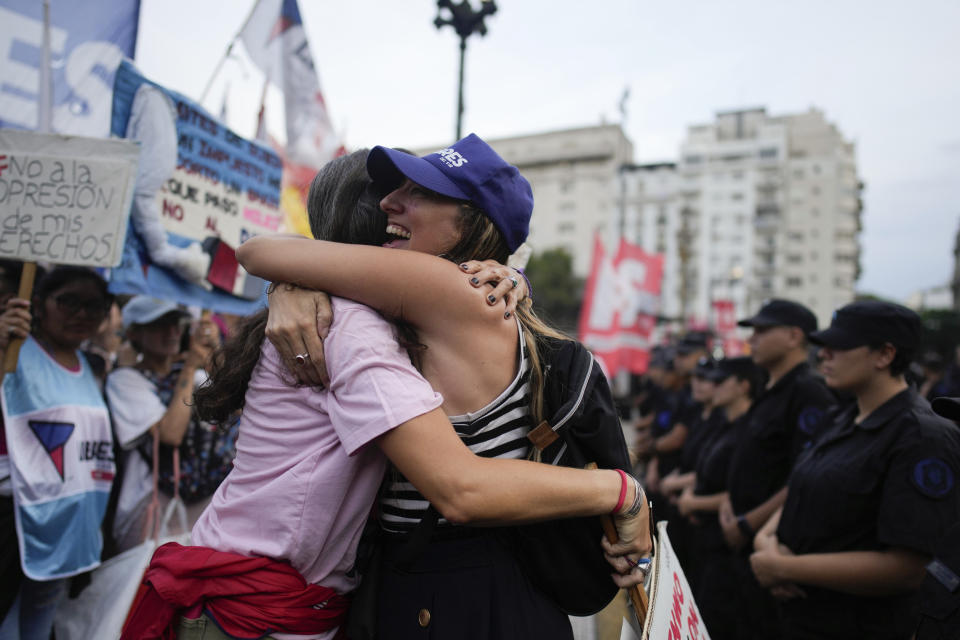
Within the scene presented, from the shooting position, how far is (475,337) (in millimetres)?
1632

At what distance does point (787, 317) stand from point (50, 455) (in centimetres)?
466

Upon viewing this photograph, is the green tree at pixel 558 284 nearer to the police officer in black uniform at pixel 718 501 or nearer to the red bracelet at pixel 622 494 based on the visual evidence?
the police officer in black uniform at pixel 718 501

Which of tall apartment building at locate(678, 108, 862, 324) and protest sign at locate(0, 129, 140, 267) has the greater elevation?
tall apartment building at locate(678, 108, 862, 324)

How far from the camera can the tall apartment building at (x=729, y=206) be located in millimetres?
75688

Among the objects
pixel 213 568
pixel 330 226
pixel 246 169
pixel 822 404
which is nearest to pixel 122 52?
pixel 246 169

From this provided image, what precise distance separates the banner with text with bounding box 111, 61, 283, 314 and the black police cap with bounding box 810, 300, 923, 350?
141 inches

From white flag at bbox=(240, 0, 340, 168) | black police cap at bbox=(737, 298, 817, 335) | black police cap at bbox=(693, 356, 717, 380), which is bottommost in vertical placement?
black police cap at bbox=(693, 356, 717, 380)

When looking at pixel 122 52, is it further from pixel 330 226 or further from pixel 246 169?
pixel 330 226

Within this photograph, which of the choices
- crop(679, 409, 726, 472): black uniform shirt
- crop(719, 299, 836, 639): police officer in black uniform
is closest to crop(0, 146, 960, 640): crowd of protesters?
crop(719, 299, 836, 639): police officer in black uniform

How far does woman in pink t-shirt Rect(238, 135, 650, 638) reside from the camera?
4.93ft

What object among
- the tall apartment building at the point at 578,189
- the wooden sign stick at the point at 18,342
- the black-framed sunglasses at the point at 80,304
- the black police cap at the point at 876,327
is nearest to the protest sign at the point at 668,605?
the black police cap at the point at 876,327

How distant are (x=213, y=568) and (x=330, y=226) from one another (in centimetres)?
97

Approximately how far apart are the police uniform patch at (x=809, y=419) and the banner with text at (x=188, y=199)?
12.1 ft

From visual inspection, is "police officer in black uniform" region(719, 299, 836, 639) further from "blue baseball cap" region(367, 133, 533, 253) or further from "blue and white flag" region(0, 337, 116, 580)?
"blue and white flag" region(0, 337, 116, 580)
